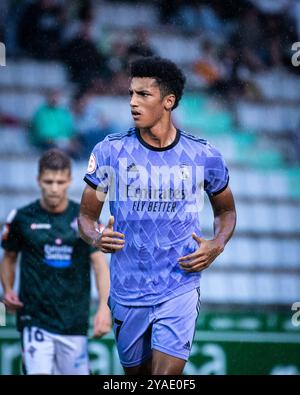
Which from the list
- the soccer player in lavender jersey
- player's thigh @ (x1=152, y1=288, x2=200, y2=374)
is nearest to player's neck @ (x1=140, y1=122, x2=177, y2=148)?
the soccer player in lavender jersey

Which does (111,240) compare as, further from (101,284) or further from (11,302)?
(11,302)

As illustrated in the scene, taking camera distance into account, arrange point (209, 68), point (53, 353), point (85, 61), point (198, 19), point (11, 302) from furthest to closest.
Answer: point (198, 19), point (209, 68), point (85, 61), point (53, 353), point (11, 302)

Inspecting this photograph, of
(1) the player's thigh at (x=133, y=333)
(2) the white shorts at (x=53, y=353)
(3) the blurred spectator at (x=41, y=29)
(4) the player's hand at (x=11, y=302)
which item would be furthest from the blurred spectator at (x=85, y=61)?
(1) the player's thigh at (x=133, y=333)

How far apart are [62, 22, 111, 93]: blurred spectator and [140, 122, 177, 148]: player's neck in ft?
11.5

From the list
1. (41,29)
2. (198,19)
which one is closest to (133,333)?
(41,29)

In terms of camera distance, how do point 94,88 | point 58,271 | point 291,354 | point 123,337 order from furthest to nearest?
point 94,88 < point 291,354 < point 58,271 < point 123,337

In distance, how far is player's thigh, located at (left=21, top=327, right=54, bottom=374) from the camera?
5832mm

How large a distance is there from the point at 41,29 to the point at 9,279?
3193 mm

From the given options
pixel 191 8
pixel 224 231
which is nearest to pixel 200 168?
pixel 224 231

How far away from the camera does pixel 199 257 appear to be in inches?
178

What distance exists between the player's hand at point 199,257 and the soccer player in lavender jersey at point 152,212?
0.06 ft

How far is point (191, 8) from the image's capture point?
28.7 ft
